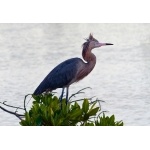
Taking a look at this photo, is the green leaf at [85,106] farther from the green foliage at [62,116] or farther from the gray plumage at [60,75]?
the gray plumage at [60,75]

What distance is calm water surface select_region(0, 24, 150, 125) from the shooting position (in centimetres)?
596

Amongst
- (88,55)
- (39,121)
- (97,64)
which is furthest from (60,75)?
(97,64)

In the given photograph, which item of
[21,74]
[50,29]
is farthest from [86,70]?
[50,29]

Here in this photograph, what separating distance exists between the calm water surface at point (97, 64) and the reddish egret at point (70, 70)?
1.67 m

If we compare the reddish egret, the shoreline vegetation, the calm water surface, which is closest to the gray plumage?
the reddish egret

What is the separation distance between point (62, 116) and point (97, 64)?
13.2ft

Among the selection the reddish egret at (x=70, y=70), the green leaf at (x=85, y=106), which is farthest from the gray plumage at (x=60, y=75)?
the green leaf at (x=85, y=106)

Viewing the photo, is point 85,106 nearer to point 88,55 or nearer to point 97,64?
point 88,55

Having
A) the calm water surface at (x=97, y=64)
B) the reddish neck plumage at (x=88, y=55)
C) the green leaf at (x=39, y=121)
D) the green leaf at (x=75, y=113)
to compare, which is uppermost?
the calm water surface at (x=97, y=64)

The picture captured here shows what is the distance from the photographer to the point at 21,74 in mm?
6914

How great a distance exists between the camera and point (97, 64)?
7.38 metres

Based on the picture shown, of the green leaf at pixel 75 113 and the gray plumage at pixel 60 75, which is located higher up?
the gray plumage at pixel 60 75

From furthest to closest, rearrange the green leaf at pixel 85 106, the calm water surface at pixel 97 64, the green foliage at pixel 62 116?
the calm water surface at pixel 97 64
the green leaf at pixel 85 106
the green foliage at pixel 62 116

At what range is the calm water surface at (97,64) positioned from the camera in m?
5.96
